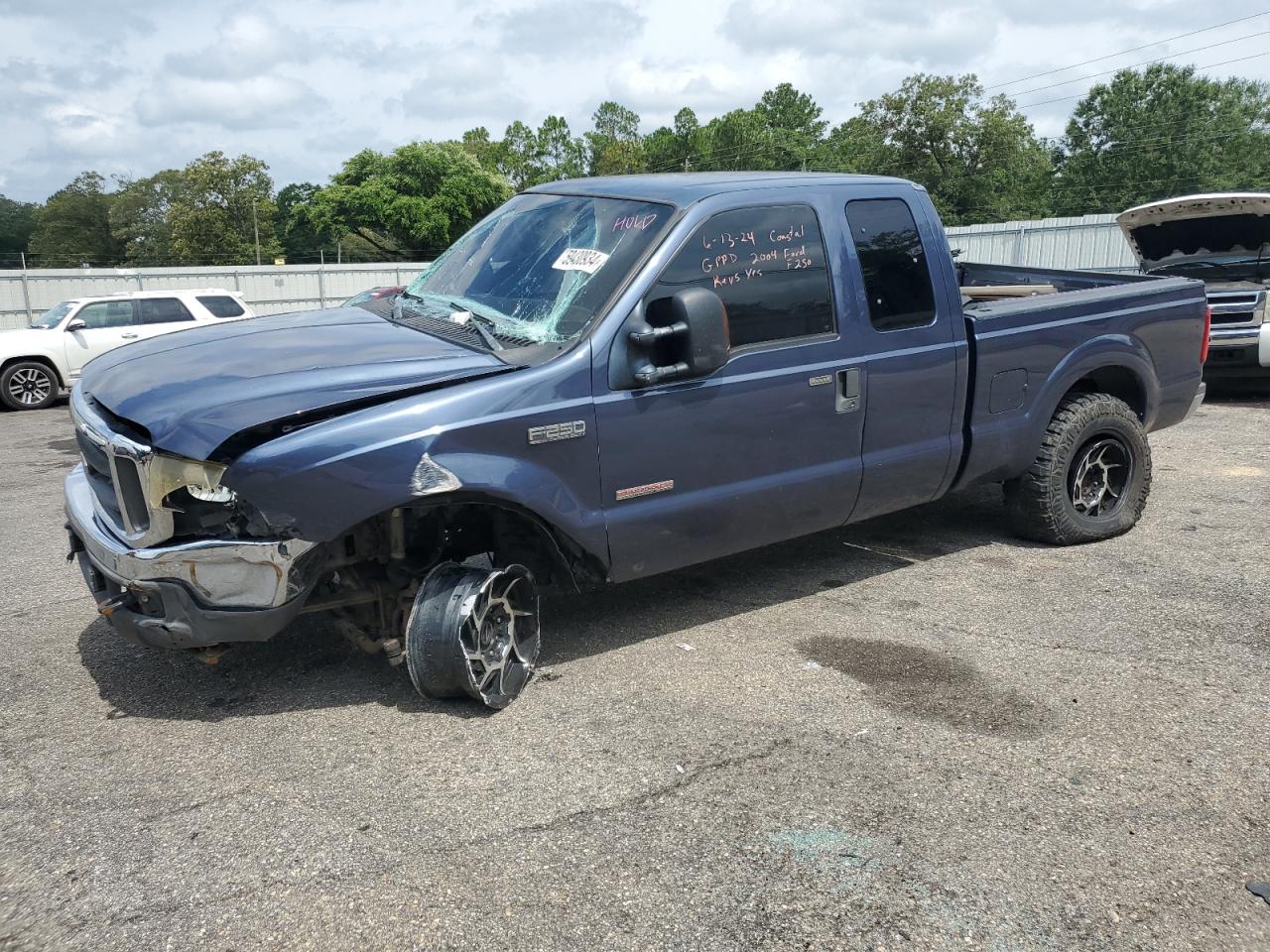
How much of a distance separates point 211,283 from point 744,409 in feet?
81.3

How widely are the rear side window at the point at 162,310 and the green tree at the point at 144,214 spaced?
83.6 meters

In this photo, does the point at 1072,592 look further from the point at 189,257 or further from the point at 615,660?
the point at 189,257

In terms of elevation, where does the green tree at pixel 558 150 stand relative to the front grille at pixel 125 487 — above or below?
above

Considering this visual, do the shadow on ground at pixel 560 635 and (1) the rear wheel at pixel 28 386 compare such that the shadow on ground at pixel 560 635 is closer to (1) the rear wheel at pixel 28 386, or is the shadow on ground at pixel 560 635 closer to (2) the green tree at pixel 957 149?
(1) the rear wheel at pixel 28 386

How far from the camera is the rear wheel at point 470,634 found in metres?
3.63

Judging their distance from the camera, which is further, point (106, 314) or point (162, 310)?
point (162, 310)

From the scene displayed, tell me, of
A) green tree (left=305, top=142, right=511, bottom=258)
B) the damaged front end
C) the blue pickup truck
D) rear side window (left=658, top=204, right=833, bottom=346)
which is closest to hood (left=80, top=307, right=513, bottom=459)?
the blue pickup truck

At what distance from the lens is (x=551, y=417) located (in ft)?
12.3

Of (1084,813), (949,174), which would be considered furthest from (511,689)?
(949,174)

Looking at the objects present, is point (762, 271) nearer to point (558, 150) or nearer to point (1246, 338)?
point (1246, 338)

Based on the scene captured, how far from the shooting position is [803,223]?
4.52 meters

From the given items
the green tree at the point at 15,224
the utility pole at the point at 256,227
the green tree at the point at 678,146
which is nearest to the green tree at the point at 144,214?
the green tree at the point at 15,224

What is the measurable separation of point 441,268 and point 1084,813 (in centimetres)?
364

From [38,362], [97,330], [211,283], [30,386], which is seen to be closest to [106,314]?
[97,330]
